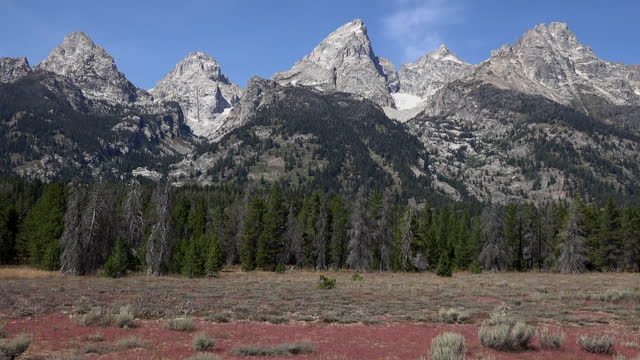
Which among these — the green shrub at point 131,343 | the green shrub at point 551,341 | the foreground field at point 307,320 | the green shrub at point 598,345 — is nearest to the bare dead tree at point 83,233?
the foreground field at point 307,320

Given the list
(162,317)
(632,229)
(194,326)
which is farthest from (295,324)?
(632,229)

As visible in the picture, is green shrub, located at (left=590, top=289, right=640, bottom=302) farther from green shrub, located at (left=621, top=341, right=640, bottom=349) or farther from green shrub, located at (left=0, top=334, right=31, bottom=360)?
green shrub, located at (left=0, top=334, right=31, bottom=360)

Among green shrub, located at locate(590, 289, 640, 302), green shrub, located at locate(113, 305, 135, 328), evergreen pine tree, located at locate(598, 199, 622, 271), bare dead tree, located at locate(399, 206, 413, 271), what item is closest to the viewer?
green shrub, located at locate(113, 305, 135, 328)

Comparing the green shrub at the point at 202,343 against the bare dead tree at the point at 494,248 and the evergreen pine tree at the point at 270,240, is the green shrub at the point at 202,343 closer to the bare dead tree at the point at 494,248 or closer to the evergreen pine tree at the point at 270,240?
the evergreen pine tree at the point at 270,240

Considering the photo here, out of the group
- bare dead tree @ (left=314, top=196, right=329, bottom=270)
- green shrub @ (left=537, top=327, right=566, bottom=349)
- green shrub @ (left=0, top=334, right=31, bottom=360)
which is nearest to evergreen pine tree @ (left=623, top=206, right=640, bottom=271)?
bare dead tree @ (left=314, top=196, right=329, bottom=270)

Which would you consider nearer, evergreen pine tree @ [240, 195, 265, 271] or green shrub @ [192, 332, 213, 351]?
green shrub @ [192, 332, 213, 351]

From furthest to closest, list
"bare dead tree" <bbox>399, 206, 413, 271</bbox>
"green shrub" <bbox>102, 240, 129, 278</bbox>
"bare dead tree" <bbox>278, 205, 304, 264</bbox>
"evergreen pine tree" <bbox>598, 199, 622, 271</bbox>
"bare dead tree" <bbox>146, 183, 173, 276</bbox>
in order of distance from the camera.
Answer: "bare dead tree" <bbox>278, 205, 304, 264</bbox> < "evergreen pine tree" <bbox>598, 199, 622, 271</bbox> < "bare dead tree" <bbox>399, 206, 413, 271</bbox> < "bare dead tree" <bbox>146, 183, 173, 276</bbox> < "green shrub" <bbox>102, 240, 129, 278</bbox>

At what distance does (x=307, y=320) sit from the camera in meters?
22.8

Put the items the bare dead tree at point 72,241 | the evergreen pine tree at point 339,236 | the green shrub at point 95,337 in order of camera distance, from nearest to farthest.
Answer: the green shrub at point 95,337, the bare dead tree at point 72,241, the evergreen pine tree at point 339,236

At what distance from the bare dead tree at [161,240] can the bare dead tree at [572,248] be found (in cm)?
6133

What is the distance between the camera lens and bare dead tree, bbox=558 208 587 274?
242 ft

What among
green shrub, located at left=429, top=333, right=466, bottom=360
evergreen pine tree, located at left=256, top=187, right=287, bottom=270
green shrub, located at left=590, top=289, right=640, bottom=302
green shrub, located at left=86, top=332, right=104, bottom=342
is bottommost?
green shrub, located at left=86, top=332, right=104, bottom=342

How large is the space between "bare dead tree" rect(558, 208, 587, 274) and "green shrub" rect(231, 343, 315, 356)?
2808 inches

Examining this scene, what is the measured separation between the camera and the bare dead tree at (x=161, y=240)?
56719mm
